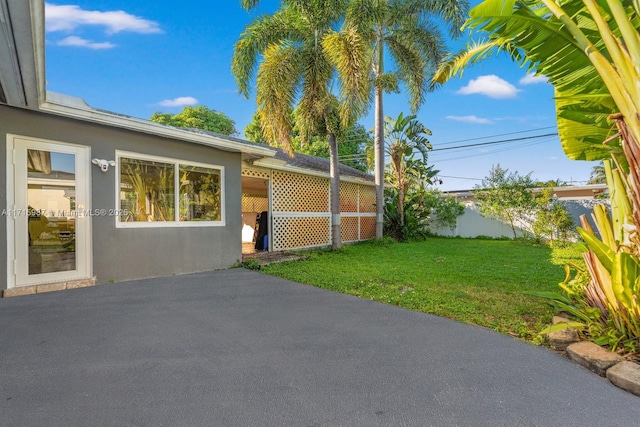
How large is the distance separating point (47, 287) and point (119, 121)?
9.63 feet

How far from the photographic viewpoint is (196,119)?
24906mm

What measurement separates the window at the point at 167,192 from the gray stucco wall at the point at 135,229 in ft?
0.48

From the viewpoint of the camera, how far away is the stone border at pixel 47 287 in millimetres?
4491

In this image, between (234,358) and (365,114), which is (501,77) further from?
(234,358)

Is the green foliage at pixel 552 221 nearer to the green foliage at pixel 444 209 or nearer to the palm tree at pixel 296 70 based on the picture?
the green foliage at pixel 444 209

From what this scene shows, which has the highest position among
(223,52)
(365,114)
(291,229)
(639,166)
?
(223,52)

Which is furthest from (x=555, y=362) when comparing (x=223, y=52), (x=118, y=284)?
(x=223, y=52)

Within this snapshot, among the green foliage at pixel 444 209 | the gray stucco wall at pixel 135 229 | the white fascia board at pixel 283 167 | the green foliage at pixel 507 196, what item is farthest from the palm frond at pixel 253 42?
the green foliage at pixel 507 196

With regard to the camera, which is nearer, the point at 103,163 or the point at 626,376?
the point at 626,376

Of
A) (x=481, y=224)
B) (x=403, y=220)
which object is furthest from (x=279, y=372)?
(x=481, y=224)

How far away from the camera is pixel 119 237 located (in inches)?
217

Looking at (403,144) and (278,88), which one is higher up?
(278,88)

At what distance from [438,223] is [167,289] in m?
13.7

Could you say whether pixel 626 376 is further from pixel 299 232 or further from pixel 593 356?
pixel 299 232
